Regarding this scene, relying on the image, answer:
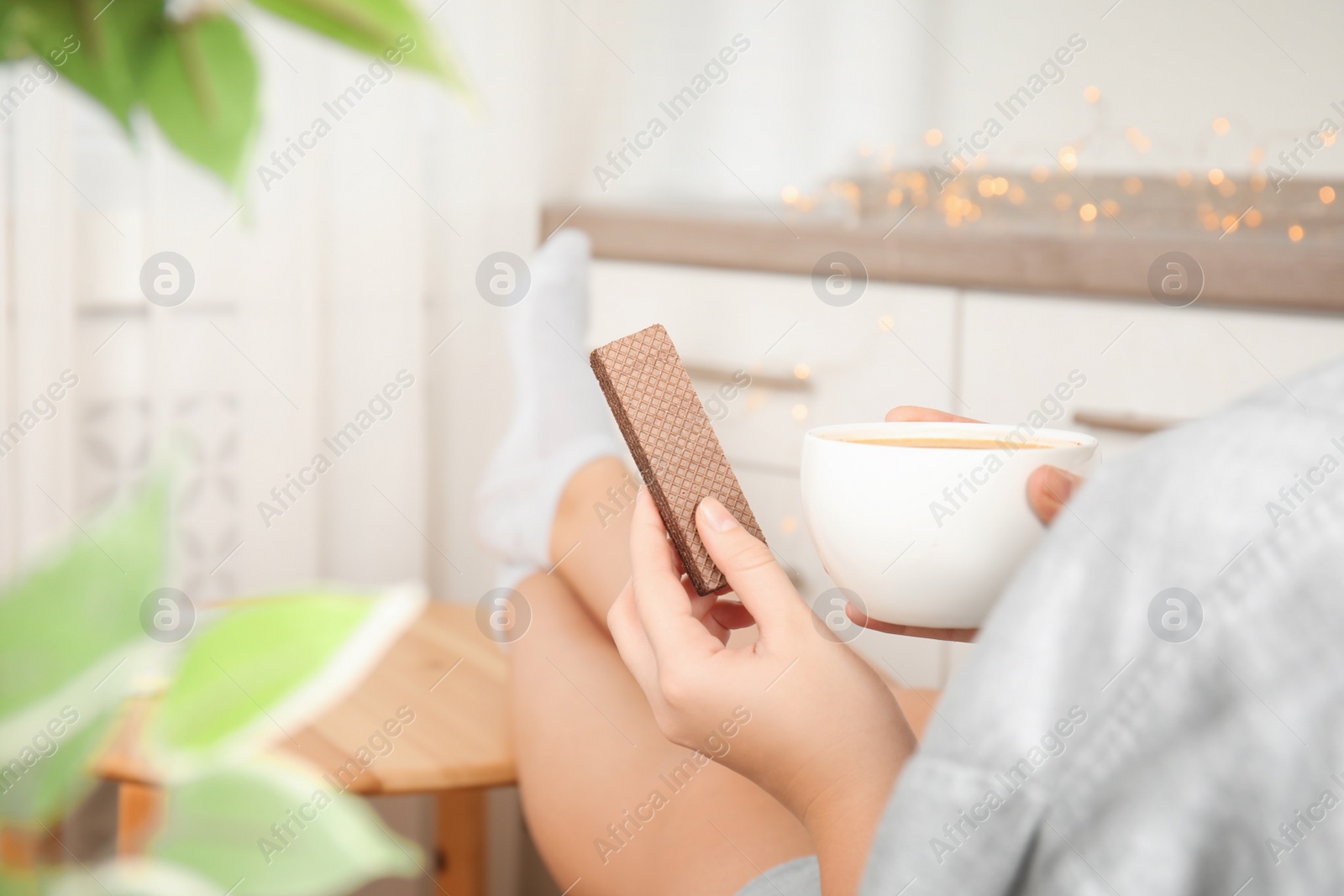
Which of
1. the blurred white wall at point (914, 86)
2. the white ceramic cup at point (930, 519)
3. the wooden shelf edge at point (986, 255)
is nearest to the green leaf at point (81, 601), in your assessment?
the white ceramic cup at point (930, 519)

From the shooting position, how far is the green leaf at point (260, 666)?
9 centimetres

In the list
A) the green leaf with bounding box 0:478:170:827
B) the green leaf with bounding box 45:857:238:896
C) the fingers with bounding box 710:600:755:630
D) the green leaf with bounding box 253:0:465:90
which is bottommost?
the fingers with bounding box 710:600:755:630

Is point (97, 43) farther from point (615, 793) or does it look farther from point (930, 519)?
point (615, 793)

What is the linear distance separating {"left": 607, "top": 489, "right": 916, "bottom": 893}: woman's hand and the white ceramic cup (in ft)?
0.11

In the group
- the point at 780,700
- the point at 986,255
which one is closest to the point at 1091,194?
the point at 986,255

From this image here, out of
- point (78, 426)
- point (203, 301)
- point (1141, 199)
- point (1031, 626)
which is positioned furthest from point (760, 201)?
point (1031, 626)

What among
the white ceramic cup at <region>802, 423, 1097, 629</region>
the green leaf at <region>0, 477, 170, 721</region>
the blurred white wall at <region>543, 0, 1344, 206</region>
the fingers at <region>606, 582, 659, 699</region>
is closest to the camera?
the green leaf at <region>0, 477, 170, 721</region>

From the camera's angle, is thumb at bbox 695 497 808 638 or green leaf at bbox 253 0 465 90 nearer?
green leaf at bbox 253 0 465 90

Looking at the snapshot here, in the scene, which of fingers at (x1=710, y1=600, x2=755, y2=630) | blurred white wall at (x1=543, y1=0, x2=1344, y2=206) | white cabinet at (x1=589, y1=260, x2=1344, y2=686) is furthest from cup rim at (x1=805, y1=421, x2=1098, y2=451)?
blurred white wall at (x1=543, y1=0, x2=1344, y2=206)

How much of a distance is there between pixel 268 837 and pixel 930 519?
1.21ft

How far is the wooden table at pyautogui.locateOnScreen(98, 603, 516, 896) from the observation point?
0.80 metres

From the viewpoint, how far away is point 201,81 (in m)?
0.11

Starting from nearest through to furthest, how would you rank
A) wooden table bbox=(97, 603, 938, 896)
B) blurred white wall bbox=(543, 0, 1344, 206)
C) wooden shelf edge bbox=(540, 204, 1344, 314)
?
wooden table bbox=(97, 603, 938, 896) < wooden shelf edge bbox=(540, 204, 1344, 314) < blurred white wall bbox=(543, 0, 1344, 206)

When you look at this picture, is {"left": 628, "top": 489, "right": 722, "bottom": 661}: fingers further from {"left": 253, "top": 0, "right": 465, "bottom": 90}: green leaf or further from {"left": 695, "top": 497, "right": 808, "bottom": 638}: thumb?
{"left": 253, "top": 0, "right": 465, "bottom": 90}: green leaf
